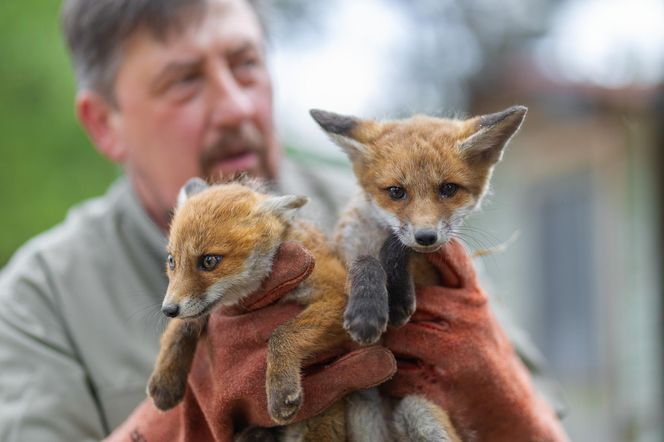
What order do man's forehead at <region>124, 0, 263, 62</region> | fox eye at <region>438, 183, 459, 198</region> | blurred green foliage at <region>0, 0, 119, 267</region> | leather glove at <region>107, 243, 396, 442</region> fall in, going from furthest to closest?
blurred green foliage at <region>0, 0, 119, 267</region> < man's forehead at <region>124, 0, 263, 62</region> < fox eye at <region>438, 183, 459, 198</region> < leather glove at <region>107, 243, 396, 442</region>

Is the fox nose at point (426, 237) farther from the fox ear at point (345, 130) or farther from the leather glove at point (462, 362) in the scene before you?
the fox ear at point (345, 130)

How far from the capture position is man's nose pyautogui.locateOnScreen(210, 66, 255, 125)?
401cm

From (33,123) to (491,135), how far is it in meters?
13.5

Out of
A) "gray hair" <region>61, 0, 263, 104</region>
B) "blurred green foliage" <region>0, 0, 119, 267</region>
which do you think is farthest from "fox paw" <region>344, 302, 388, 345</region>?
"blurred green foliage" <region>0, 0, 119, 267</region>

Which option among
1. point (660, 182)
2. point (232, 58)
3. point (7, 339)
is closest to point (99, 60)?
point (232, 58)

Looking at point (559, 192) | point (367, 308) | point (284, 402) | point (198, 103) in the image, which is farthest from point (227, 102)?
point (559, 192)

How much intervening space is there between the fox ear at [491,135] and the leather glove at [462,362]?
1.19 feet

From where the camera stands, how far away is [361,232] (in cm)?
306

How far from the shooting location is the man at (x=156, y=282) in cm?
290

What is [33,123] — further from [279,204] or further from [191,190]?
[279,204]

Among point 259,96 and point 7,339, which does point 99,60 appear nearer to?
point 259,96

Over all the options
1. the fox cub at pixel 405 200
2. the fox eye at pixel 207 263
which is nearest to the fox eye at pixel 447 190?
the fox cub at pixel 405 200

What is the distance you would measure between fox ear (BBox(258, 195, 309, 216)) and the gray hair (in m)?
1.68

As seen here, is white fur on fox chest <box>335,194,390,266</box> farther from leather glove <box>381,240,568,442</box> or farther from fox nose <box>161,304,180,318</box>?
fox nose <box>161,304,180,318</box>
